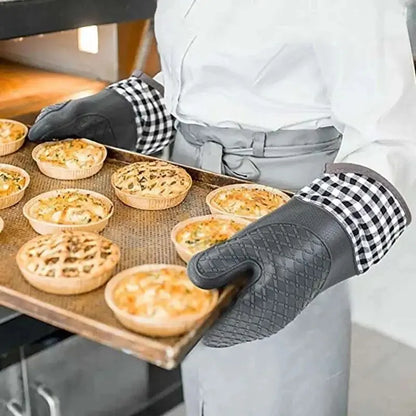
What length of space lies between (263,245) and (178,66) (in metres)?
0.54

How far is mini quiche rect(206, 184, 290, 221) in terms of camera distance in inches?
55.8

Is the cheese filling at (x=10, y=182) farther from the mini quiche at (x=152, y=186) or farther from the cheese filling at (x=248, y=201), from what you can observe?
the cheese filling at (x=248, y=201)

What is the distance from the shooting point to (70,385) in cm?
229

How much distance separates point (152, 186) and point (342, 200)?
1.52ft

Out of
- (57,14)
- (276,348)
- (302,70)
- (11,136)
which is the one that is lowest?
(276,348)

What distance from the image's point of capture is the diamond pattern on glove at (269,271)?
1045 millimetres

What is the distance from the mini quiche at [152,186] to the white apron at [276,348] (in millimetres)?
74

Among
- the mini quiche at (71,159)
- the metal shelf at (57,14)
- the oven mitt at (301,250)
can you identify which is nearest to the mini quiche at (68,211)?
the mini quiche at (71,159)

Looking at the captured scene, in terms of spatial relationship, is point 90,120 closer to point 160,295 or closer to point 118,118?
point 118,118

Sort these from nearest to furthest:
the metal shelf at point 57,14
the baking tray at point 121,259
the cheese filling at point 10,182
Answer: the baking tray at point 121,259
the cheese filling at point 10,182
the metal shelf at point 57,14

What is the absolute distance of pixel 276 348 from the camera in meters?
1.57

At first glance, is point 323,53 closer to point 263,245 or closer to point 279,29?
point 279,29

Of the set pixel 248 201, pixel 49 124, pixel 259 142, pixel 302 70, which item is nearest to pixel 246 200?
pixel 248 201

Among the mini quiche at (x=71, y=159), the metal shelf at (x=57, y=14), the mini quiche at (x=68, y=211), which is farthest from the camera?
the metal shelf at (x=57, y=14)
